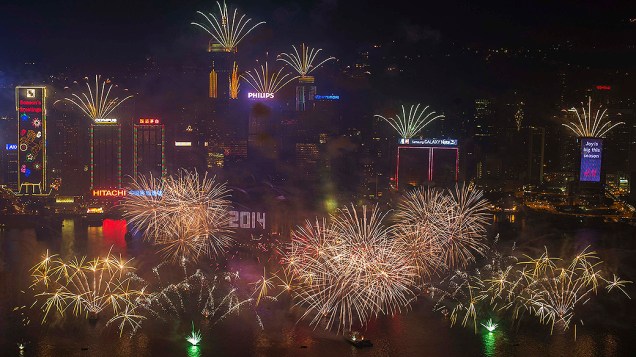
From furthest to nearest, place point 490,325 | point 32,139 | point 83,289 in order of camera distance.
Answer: point 32,139, point 83,289, point 490,325

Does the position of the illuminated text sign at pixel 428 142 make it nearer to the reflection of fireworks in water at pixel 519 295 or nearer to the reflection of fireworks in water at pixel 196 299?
the reflection of fireworks in water at pixel 519 295

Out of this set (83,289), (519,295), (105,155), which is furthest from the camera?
(105,155)

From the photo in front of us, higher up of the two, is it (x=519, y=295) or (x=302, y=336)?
(x=519, y=295)

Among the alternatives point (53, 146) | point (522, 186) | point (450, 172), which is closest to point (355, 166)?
point (450, 172)

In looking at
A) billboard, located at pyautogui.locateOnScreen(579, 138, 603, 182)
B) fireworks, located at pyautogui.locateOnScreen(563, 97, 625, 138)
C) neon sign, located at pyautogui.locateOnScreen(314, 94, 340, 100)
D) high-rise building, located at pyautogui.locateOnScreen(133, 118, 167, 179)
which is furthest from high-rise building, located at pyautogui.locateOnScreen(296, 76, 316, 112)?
billboard, located at pyautogui.locateOnScreen(579, 138, 603, 182)

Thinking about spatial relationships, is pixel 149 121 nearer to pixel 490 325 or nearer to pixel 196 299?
pixel 196 299

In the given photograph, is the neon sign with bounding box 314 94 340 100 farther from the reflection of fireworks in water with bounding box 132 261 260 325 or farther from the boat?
the boat

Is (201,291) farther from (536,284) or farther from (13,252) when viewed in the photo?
(13,252)

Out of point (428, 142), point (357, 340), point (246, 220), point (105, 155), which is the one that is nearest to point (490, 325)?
point (357, 340)
